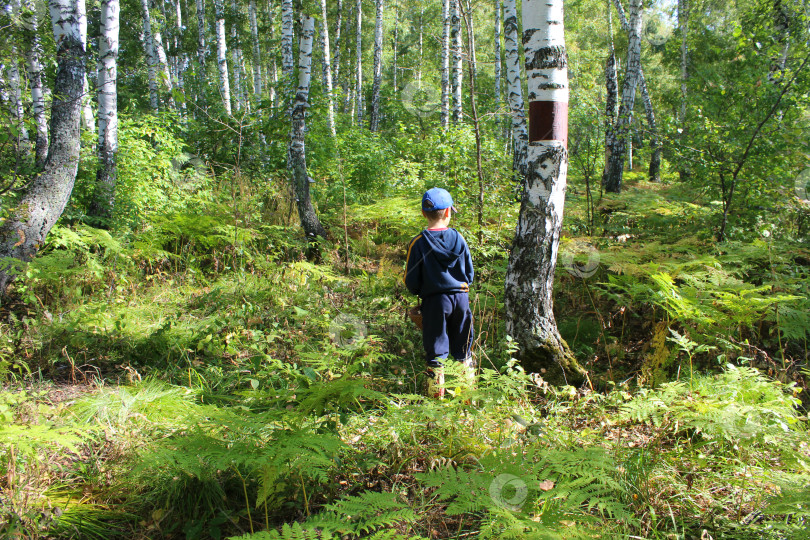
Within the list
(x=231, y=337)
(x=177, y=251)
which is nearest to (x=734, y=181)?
(x=231, y=337)

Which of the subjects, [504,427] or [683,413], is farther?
[504,427]

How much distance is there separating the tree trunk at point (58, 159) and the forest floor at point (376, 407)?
1.11 ft

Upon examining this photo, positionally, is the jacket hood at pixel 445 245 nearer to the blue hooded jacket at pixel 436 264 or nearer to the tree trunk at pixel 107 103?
the blue hooded jacket at pixel 436 264

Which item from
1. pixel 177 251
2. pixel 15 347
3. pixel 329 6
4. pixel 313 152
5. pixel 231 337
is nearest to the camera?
pixel 15 347

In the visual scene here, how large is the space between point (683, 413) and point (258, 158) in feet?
35.0

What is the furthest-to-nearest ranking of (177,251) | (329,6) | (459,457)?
(329,6), (177,251), (459,457)

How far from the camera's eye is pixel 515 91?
413 inches

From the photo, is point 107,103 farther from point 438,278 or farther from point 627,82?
point 627,82

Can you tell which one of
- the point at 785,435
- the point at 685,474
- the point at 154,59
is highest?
the point at 154,59

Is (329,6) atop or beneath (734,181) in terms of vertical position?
atop

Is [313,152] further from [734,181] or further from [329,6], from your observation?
[329,6]

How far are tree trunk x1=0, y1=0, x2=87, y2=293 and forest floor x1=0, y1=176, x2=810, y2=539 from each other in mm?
337

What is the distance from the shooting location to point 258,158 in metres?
11.3

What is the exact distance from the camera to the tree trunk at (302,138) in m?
7.72
